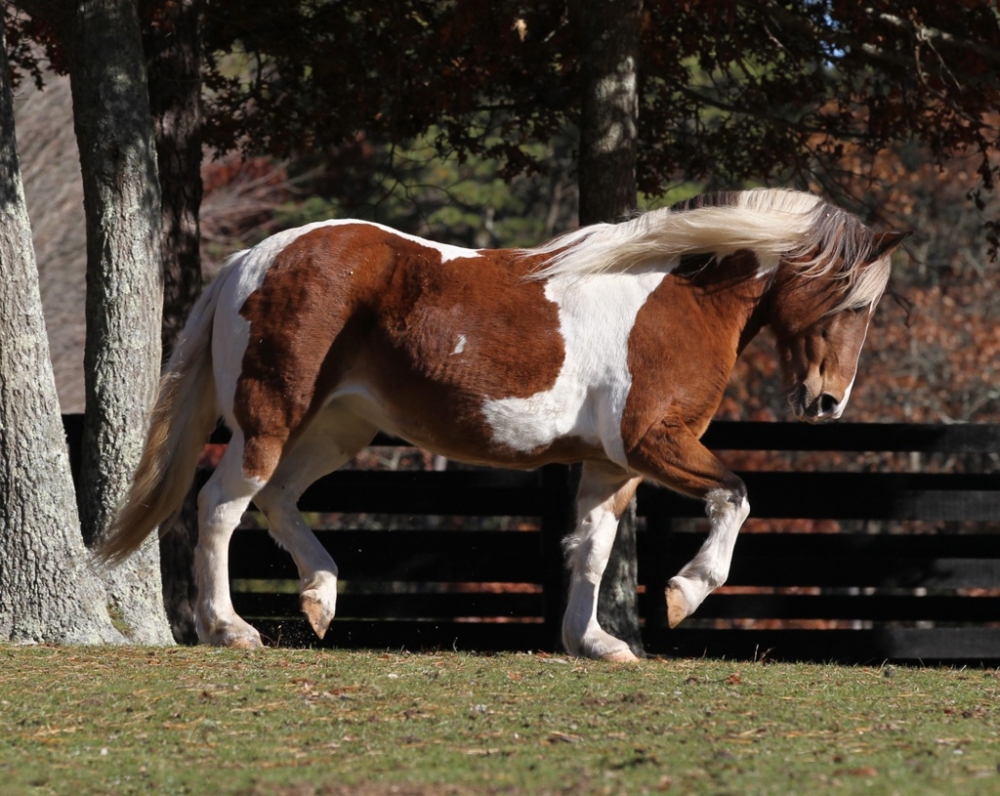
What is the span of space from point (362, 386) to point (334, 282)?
0.51 m

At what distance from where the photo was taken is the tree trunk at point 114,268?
269 inches

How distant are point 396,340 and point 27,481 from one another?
1.80 m

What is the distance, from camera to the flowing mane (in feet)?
21.0

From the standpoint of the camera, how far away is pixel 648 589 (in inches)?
340

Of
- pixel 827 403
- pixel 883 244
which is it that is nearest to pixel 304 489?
pixel 827 403

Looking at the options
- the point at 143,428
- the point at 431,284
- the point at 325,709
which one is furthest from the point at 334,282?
the point at 325,709

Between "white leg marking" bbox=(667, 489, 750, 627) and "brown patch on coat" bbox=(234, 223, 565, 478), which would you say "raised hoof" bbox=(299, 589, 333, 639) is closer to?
"brown patch on coat" bbox=(234, 223, 565, 478)

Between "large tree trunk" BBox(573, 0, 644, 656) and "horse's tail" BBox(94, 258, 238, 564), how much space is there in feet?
7.59

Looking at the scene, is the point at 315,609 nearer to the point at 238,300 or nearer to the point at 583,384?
the point at 238,300

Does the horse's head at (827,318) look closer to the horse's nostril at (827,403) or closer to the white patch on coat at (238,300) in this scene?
the horse's nostril at (827,403)

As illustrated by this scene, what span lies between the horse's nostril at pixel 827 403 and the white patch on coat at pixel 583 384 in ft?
3.06

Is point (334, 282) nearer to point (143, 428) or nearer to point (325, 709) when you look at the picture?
point (143, 428)

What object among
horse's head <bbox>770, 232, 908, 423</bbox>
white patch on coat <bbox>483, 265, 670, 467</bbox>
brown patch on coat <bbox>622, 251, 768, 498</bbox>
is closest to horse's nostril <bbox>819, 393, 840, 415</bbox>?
horse's head <bbox>770, 232, 908, 423</bbox>

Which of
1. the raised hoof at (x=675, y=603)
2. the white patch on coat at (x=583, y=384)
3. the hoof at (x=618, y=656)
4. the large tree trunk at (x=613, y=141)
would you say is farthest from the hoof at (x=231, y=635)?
the large tree trunk at (x=613, y=141)
